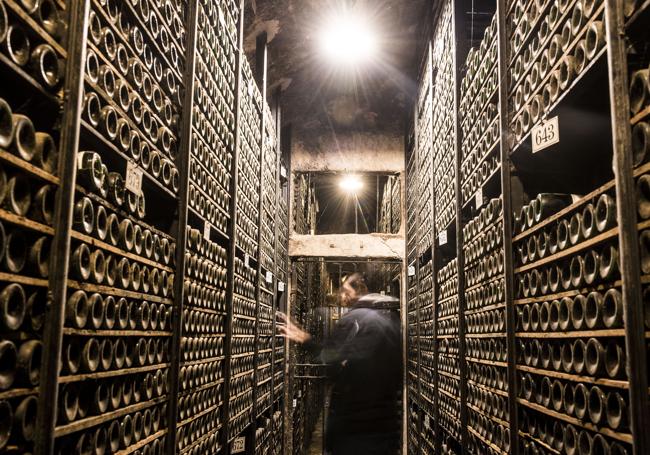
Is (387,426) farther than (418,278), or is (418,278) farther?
(418,278)

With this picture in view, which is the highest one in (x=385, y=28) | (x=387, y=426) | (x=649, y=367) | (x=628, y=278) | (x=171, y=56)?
(x=385, y=28)

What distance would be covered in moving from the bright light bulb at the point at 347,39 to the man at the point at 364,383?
14.0 ft

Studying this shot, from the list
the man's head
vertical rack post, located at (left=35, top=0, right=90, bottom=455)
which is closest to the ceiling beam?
the man's head

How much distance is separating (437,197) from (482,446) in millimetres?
3224

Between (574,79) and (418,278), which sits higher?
(574,79)

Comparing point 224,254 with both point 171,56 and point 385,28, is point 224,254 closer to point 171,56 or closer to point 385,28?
point 171,56

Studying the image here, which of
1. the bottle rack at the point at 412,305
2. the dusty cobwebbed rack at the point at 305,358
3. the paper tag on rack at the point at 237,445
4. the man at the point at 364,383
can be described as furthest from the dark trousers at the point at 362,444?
the dusty cobwebbed rack at the point at 305,358

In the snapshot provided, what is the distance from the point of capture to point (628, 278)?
2.16 m

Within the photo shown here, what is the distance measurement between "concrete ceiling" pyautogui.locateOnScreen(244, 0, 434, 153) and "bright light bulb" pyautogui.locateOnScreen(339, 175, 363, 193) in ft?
13.6

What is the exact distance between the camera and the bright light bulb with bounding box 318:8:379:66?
835 centimetres

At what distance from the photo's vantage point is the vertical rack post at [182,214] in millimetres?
3912

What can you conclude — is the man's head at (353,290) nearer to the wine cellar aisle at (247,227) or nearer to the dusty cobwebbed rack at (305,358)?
the wine cellar aisle at (247,227)

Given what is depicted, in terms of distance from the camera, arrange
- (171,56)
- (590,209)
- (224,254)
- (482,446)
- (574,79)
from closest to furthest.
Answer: (590,209), (574,79), (171,56), (482,446), (224,254)

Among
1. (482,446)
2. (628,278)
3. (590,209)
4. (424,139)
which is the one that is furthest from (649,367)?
(424,139)
